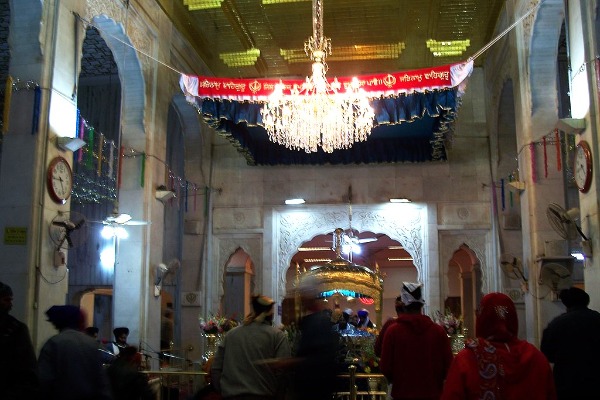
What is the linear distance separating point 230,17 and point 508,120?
212 inches

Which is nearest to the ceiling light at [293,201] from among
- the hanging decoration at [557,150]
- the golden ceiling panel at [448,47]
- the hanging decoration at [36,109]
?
the golden ceiling panel at [448,47]

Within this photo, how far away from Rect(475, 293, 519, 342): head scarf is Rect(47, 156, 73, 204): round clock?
5.38 metres

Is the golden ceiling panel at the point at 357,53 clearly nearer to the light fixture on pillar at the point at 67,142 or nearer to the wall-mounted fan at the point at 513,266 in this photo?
the wall-mounted fan at the point at 513,266

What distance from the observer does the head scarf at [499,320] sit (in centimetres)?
249

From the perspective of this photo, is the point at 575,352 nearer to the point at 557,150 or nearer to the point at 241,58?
the point at 557,150

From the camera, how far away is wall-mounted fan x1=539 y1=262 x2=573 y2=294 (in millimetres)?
8062

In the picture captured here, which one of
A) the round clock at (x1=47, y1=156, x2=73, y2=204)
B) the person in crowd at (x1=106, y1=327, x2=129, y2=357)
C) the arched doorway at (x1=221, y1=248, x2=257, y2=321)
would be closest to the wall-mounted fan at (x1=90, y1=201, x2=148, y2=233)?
the person in crowd at (x1=106, y1=327, x2=129, y2=357)

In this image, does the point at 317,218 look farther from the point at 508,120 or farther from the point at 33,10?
the point at 33,10

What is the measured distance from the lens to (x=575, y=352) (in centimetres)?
380

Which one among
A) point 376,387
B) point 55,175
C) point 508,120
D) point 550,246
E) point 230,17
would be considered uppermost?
point 230,17

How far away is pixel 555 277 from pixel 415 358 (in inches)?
199

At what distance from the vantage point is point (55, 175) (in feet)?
22.5

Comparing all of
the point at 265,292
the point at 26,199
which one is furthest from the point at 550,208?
the point at 265,292

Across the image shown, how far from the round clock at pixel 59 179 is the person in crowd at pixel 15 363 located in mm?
3745
